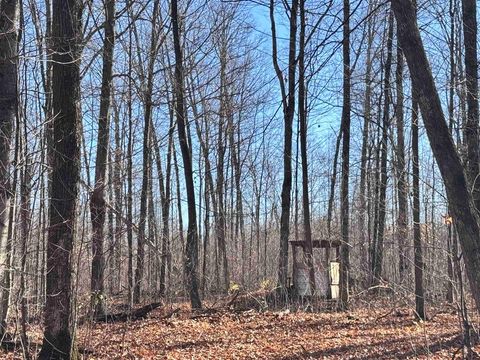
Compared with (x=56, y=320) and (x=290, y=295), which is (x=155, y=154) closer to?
(x=290, y=295)

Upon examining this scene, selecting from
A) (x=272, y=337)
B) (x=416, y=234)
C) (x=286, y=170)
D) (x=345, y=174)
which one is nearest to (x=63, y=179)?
(x=272, y=337)

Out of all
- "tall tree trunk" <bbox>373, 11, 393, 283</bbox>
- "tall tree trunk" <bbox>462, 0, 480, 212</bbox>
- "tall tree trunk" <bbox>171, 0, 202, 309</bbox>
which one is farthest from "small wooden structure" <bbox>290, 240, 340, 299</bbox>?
"tall tree trunk" <bbox>462, 0, 480, 212</bbox>

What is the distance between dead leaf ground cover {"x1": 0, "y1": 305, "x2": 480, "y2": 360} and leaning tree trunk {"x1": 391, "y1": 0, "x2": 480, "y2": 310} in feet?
4.12

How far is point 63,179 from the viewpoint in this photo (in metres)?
6.28

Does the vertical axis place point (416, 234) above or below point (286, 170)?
below

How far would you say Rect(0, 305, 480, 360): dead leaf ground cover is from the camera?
24.3 ft

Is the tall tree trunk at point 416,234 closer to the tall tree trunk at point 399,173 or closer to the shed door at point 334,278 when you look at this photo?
the tall tree trunk at point 399,173

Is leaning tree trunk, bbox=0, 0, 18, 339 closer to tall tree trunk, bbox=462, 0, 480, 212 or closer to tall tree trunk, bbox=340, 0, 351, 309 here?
tall tree trunk, bbox=462, 0, 480, 212

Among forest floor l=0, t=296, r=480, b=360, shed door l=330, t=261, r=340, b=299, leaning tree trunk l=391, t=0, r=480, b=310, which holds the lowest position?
forest floor l=0, t=296, r=480, b=360

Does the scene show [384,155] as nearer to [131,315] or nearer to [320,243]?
[320,243]

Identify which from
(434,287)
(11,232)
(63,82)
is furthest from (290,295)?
(63,82)

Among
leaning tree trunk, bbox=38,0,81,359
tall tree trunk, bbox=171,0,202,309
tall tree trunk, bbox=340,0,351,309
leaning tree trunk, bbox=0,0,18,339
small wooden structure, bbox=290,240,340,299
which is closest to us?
leaning tree trunk, bbox=38,0,81,359

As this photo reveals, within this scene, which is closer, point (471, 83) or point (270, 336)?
point (471, 83)

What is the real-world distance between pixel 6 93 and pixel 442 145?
5.09 meters
